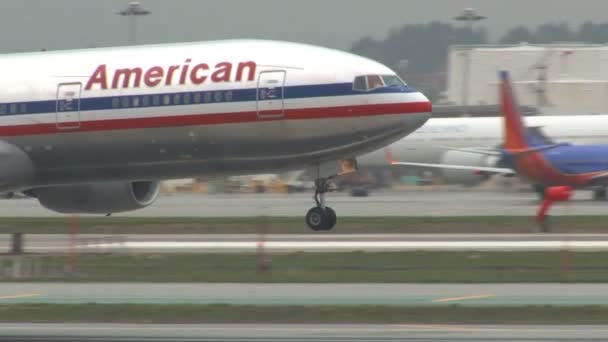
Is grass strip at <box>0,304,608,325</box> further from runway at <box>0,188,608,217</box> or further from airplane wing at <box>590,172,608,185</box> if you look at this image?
airplane wing at <box>590,172,608,185</box>

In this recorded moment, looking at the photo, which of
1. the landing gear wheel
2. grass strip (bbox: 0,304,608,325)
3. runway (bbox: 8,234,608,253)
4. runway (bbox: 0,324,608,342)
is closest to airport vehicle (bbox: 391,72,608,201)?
runway (bbox: 8,234,608,253)

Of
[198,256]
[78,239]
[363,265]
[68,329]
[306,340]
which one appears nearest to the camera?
[306,340]

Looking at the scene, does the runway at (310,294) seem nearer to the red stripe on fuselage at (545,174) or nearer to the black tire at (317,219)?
the black tire at (317,219)

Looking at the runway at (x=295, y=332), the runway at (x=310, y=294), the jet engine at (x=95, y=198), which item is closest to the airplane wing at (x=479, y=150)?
the jet engine at (x=95, y=198)

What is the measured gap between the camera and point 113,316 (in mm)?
16625

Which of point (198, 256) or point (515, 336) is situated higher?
point (515, 336)

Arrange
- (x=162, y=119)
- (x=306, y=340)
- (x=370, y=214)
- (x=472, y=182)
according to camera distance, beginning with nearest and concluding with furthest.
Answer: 1. (x=306, y=340)
2. (x=162, y=119)
3. (x=370, y=214)
4. (x=472, y=182)

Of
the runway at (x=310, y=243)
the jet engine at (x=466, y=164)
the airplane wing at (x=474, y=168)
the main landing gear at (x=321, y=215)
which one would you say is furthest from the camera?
the jet engine at (x=466, y=164)

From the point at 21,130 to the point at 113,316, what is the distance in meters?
12.7

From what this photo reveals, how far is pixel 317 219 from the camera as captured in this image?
28.7 meters

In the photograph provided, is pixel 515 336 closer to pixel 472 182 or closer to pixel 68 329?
pixel 68 329

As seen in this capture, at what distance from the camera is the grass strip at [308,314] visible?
1602cm

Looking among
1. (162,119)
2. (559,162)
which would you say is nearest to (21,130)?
(162,119)

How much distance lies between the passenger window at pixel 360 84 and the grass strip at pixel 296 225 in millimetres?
5550
